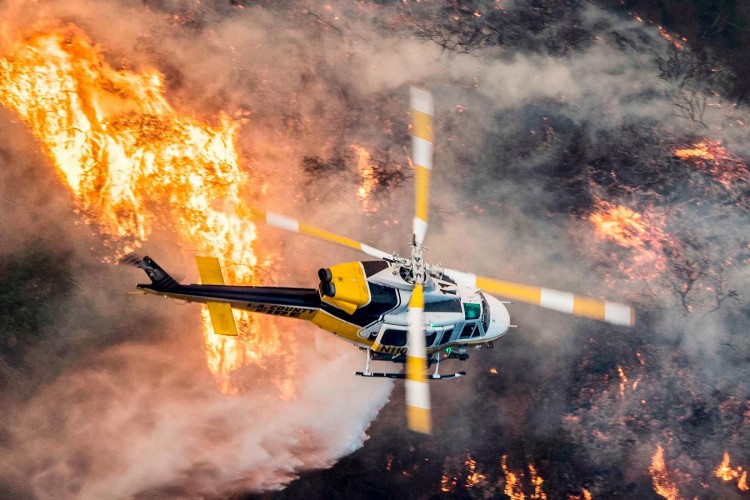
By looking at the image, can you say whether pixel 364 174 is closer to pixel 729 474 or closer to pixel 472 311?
pixel 472 311

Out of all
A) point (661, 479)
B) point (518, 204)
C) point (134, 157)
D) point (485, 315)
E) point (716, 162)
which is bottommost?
point (661, 479)

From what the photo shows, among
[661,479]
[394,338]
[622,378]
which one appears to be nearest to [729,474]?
[661,479]

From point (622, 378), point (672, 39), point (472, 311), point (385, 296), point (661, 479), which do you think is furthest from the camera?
point (672, 39)

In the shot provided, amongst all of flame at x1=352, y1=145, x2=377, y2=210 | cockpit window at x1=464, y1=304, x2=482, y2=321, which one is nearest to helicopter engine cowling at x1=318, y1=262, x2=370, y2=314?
cockpit window at x1=464, y1=304, x2=482, y2=321

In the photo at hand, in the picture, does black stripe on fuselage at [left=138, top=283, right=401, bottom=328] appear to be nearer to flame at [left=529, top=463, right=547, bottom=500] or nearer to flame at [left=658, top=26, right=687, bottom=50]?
flame at [left=529, top=463, right=547, bottom=500]

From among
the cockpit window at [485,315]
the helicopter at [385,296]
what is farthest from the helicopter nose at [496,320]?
the helicopter at [385,296]

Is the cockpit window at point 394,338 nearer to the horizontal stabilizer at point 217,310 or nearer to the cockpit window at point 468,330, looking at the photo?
the cockpit window at point 468,330

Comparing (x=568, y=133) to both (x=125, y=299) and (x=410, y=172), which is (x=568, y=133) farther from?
(x=125, y=299)

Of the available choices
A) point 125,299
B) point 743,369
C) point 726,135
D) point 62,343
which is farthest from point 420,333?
point 726,135
